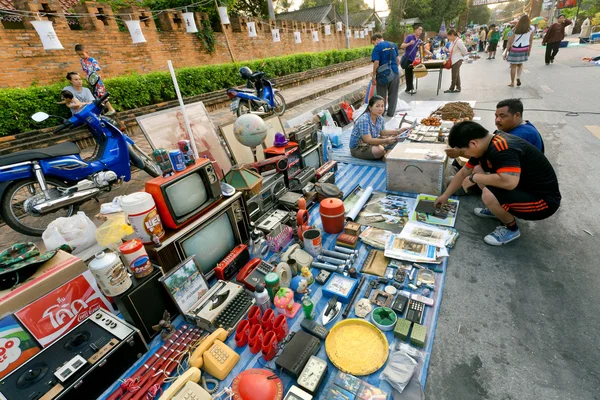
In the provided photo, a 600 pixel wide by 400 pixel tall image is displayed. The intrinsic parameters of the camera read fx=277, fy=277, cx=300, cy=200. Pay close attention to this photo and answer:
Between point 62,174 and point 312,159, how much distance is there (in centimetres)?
336

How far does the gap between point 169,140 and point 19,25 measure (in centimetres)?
916

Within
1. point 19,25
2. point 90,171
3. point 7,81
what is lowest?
point 90,171

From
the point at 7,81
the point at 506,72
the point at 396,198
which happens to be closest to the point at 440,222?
the point at 396,198

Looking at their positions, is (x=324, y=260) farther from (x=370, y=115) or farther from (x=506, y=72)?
(x=506, y=72)

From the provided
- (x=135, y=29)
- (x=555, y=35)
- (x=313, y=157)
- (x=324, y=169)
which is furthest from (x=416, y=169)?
(x=555, y=35)

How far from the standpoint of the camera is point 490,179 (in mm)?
2648

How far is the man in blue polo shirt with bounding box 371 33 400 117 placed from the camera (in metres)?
6.83

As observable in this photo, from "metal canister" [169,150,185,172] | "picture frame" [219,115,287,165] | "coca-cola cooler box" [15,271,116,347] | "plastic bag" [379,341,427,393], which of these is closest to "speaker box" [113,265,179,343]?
"coca-cola cooler box" [15,271,116,347]

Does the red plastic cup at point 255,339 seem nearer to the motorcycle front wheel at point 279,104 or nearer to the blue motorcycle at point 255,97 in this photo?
the blue motorcycle at point 255,97

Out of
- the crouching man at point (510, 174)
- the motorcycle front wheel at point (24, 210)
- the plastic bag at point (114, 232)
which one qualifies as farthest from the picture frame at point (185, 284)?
the crouching man at point (510, 174)

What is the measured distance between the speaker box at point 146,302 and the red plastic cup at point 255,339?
0.73m

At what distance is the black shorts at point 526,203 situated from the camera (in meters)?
2.66

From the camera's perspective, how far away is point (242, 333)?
209 cm

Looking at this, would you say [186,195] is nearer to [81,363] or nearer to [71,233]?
[71,233]
